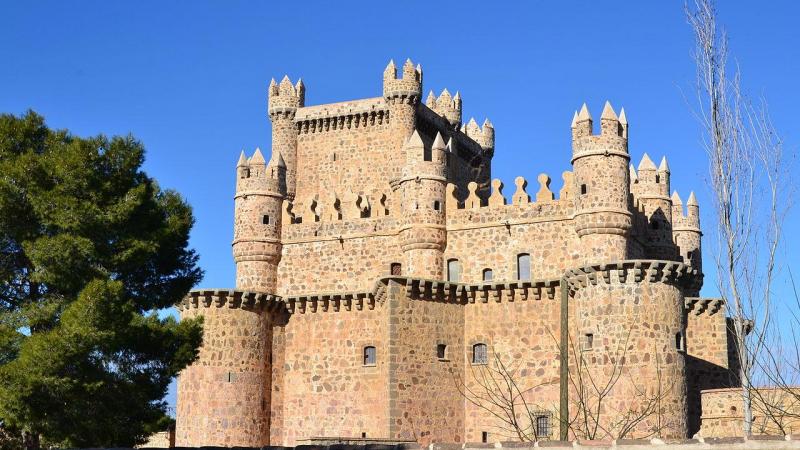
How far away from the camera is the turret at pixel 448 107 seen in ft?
169

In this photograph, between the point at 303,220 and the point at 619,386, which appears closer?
the point at 619,386

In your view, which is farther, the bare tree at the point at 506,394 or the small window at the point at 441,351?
the small window at the point at 441,351

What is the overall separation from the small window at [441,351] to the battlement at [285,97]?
1646 centimetres

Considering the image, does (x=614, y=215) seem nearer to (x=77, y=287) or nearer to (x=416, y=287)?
(x=416, y=287)

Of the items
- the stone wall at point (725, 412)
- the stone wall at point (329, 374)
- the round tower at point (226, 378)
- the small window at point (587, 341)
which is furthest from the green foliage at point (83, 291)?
the stone wall at point (725, 412)

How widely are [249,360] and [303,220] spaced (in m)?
6.69

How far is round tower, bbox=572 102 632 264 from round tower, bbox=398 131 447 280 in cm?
500

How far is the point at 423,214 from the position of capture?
129 ft

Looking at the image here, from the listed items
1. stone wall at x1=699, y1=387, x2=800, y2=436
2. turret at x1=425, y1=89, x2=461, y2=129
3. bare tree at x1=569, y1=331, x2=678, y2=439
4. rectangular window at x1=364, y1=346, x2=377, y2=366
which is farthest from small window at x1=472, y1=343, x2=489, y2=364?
turret at x1=425, y1=89, x2=461, y2=129

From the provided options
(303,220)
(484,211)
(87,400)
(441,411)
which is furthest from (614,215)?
(87,400)

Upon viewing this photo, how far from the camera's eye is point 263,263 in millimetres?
41469

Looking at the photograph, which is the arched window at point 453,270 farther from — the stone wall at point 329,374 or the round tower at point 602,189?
the round tower at point 602,189

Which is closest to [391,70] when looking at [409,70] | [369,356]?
[409,70]

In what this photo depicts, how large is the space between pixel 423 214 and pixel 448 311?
4340 mm
